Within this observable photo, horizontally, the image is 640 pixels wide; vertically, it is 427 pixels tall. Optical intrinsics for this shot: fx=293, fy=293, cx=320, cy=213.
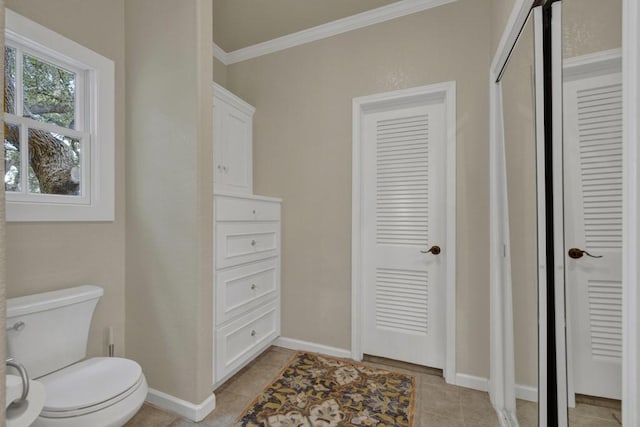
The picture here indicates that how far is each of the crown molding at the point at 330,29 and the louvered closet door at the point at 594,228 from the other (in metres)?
1.61

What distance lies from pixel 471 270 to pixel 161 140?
6.88 feet

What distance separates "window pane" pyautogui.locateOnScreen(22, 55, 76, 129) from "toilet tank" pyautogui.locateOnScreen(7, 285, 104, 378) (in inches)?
36.2

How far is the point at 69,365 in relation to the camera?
4.75ft

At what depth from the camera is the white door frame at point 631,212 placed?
580 millimetres

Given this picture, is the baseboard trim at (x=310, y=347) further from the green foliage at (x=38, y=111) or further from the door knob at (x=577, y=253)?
the green foliage at (x=38, y=111)

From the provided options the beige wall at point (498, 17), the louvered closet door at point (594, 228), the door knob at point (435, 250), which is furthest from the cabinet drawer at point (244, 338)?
the beige wall at point (498, 17)

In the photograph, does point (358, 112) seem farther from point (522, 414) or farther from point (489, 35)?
point (522, 414)

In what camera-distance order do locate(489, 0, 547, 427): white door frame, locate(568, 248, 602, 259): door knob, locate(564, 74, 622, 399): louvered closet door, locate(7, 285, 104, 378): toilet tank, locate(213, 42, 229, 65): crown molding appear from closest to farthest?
locate(564, 74, 622, 399): louvered closet door
locate(568, 248, 602, 259): door knob
locate(7, 285, 104, 378): toilet tank
locate(489, 0, 547, 427): white door frame
locate(213, 42, 229, 65): crown molding

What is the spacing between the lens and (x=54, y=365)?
138cm

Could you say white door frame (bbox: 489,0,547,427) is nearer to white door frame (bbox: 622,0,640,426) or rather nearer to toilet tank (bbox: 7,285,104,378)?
white door frame (bbox: 622,0,640,426)

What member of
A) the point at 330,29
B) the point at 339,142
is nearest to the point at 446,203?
the point at 339,142

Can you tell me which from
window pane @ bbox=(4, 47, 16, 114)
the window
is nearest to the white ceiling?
the window

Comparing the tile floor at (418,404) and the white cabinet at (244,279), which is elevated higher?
the white cabinet at (244,279)

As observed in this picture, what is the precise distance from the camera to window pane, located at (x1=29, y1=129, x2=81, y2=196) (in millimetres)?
1487
